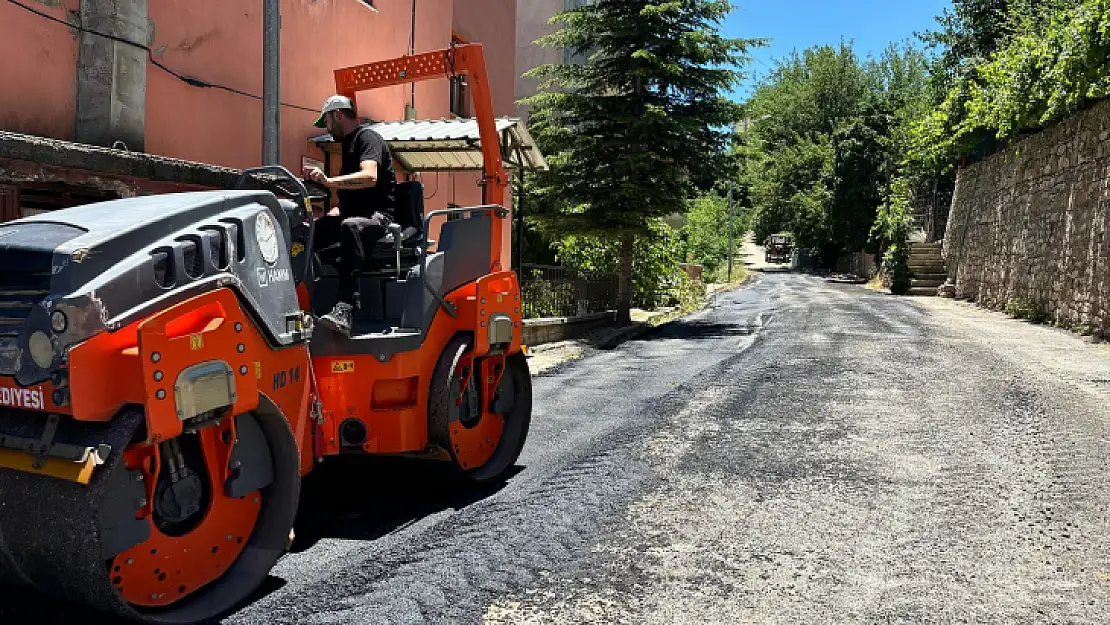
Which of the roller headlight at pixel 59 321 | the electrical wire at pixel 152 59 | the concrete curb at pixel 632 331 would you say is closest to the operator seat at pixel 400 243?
the roller headlight at pixel 59 321

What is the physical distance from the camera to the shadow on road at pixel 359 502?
11.2ft

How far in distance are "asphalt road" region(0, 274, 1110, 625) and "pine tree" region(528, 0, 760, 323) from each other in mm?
9320

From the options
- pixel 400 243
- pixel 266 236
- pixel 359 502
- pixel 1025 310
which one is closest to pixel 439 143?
pixel 400 243

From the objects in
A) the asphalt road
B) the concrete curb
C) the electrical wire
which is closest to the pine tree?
the concrete curb

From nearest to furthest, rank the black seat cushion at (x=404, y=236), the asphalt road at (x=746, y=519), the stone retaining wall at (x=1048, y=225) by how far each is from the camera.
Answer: the asphalt road at (x=746, y=519) → the black seat cushion at (x=404, y=236) → the stone retaining wall at (x=1048, y=225)

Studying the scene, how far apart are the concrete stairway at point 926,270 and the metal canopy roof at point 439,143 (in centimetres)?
2487

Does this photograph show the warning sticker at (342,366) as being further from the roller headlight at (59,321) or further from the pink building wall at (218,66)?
the pink building wall at (218,66)

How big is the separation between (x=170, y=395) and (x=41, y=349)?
16.9 inches

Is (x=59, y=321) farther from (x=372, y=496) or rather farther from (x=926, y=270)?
(x=926, y=270)

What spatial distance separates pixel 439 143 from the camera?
6.73m

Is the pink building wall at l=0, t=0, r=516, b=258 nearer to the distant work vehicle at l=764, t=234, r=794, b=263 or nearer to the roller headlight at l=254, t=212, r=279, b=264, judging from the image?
the roller headlight at l=254, t=212, r=279, b=264

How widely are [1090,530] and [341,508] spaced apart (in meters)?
4.00

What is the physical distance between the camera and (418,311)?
4.85 metres

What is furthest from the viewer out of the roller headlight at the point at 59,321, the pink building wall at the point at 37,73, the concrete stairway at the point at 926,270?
the concrete stairway at the point at 926,270
